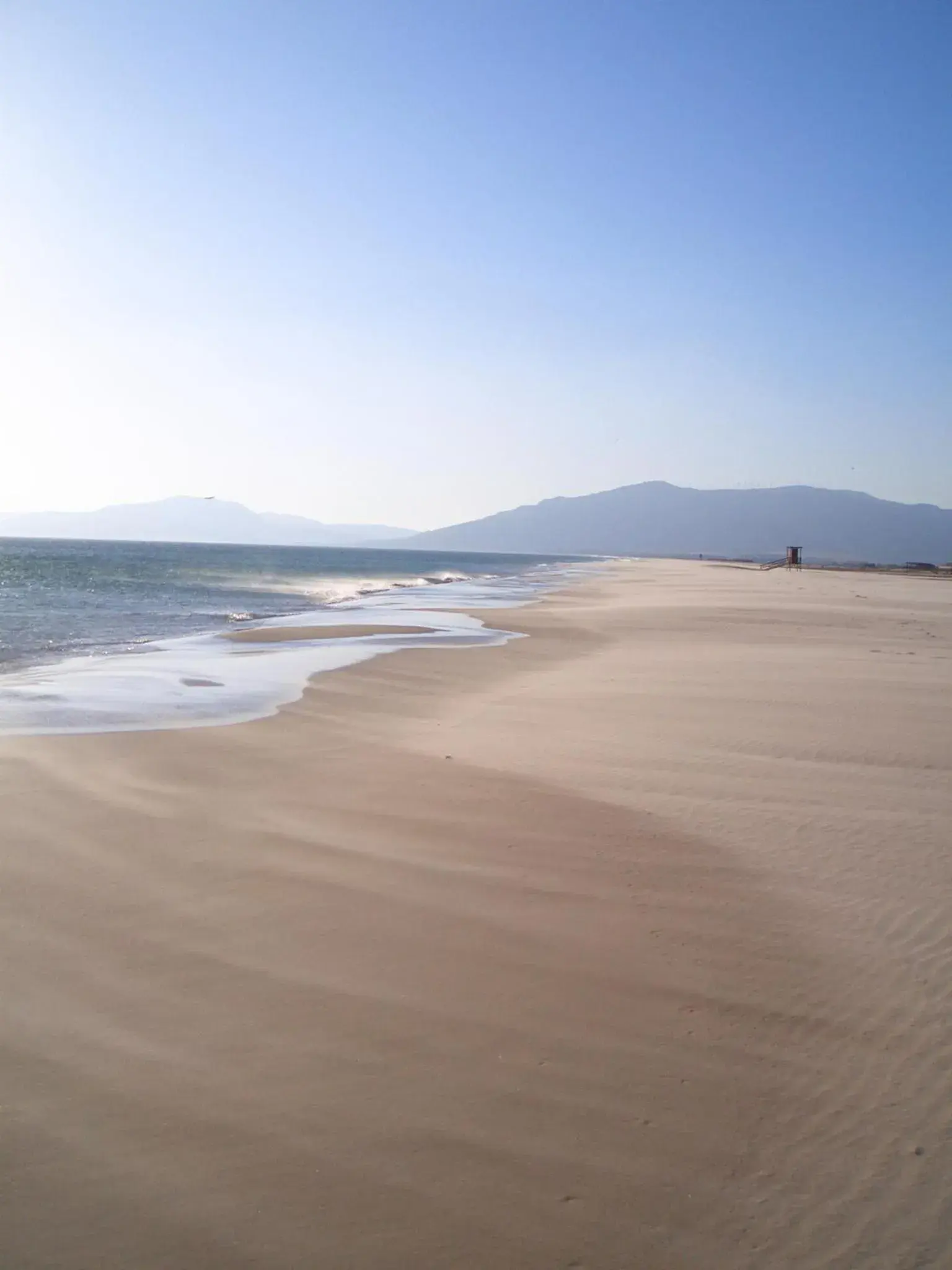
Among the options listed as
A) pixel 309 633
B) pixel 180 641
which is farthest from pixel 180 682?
pixel 309 633

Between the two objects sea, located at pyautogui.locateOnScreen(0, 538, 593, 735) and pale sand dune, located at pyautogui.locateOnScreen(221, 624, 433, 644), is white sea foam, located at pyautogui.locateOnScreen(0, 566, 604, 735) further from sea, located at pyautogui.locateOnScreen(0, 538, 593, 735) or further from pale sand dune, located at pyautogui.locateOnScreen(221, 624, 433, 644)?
pale sand dune, located at pyautogui.locateOnScreen(221, 624, 433, 644)

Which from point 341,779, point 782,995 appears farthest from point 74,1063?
point 341,779

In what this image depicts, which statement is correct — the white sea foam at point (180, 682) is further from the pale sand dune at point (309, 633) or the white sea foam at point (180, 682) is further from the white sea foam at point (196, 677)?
the pale sand dune at point (309, 633)

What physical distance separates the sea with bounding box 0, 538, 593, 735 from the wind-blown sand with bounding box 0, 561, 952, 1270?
2.27 meters

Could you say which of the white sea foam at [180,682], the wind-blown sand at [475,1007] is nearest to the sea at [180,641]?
the white sea foam at [180,682]

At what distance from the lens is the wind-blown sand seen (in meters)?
2.94

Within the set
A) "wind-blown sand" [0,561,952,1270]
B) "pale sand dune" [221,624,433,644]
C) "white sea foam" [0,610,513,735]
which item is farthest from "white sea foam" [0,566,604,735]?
"wind-blown sand" [0,561,952,1270]

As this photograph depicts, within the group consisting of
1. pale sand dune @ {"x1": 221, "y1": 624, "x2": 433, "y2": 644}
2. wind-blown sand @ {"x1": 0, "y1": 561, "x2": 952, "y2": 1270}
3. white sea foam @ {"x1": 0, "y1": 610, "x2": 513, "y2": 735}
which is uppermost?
pale sand dune @ {"x1": 221, "y1": 624, "x2": 433, "y2": 644}

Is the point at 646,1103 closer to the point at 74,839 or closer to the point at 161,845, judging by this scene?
the point at 161,845

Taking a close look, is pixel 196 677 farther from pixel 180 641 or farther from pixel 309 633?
pixel 309 633

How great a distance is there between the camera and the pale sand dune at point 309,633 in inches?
781

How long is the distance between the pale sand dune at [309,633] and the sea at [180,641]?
434 mm

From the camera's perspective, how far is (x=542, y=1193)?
3.03 metres

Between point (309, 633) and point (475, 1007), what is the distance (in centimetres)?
1744
